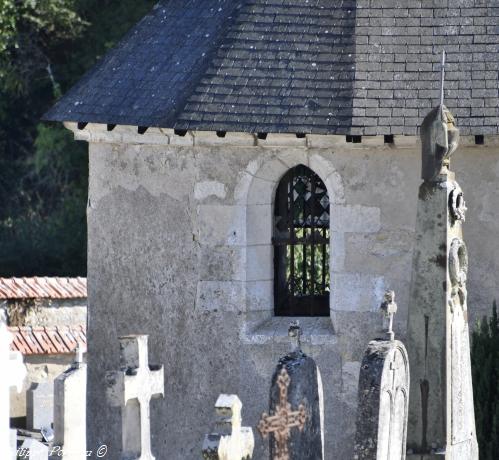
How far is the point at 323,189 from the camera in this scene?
1773cm

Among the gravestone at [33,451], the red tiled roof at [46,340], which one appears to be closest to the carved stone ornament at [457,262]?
the gravestone at [33,451]

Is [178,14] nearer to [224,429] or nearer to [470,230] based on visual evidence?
[470,230]

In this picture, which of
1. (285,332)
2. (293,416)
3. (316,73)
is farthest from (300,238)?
(293,416)

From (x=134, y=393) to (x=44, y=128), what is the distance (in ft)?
49.0

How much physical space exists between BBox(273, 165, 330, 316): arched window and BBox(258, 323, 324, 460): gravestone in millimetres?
4295

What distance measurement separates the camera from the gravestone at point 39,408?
63.6 feet

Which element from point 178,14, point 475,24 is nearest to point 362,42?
point 475,24

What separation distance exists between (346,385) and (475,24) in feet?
10.5

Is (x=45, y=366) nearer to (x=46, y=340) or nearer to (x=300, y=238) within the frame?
(x=46, y=340)

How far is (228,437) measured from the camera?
12820 millimetres

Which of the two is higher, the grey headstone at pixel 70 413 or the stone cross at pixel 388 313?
the stone cross at pixel 388 313

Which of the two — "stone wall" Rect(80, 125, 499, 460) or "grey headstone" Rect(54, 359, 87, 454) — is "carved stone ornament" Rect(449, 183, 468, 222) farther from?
"grey headstone" Rect(54, 359, 87, 454)

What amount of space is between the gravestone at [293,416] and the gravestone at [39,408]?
618cm

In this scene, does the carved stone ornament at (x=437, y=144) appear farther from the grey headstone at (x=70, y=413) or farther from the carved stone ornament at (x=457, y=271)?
the grey headstone at (x=70, y=413)
